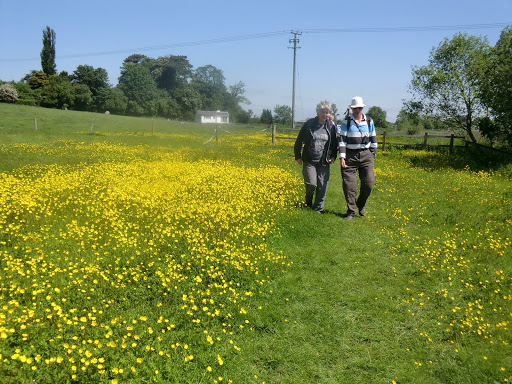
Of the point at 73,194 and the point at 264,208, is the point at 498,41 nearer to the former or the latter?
the point at 264,208

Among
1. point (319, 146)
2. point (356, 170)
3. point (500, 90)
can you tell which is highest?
point (500, 90)

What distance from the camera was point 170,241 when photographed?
21.4 ft

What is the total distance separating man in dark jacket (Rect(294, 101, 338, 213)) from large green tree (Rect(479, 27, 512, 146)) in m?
12.8

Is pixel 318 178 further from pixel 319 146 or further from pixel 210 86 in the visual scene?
pixel 210 86

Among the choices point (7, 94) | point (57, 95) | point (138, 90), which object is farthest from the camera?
point (138, 90)

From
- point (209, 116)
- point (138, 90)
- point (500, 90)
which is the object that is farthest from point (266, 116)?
point (500, 90)

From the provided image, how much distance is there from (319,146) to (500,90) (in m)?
14.0

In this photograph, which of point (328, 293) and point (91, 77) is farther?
point (91, 77)

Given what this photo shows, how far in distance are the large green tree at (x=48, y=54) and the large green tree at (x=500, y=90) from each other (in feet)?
348

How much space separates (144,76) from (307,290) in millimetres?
98927

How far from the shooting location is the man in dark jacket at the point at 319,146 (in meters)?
8.59

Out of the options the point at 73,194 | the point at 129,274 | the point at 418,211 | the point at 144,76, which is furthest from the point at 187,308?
the point at 144,76

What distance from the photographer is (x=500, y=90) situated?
16.7 m

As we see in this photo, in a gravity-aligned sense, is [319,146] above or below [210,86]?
below
